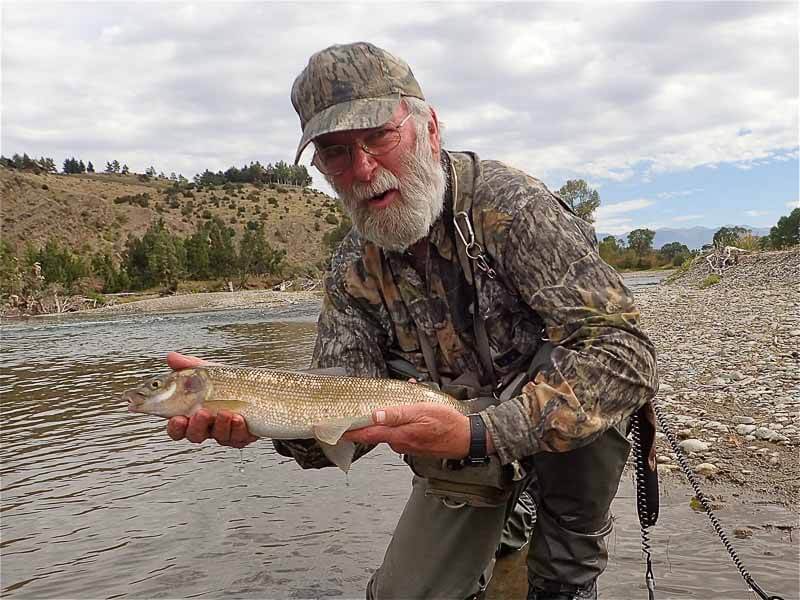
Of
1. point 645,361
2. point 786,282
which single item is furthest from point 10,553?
point 786,282

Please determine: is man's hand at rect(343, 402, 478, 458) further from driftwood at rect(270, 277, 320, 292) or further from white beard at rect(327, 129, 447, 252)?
driftwood at rect(270, 277, 320, 292)

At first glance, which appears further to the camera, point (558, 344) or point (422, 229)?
point (422, 229)

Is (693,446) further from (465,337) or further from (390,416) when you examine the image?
(390,416)

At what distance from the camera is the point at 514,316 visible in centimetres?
357

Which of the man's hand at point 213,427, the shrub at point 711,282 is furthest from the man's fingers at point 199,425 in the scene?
the shrub at point 711,282

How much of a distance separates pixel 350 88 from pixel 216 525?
12.5 feet

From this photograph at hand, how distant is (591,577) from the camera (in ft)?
11.6

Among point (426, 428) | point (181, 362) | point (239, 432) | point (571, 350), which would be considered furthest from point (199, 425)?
point (571, 350)

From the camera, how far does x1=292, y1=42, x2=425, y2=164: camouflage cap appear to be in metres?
3.37

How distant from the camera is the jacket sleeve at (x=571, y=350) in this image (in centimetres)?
296

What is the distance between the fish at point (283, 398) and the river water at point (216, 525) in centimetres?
158

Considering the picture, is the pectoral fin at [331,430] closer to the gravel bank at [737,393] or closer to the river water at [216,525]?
the river water at [216,525]

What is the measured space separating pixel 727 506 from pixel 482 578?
74.7 inches

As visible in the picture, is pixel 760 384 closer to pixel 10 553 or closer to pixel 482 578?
pixel 482 578
